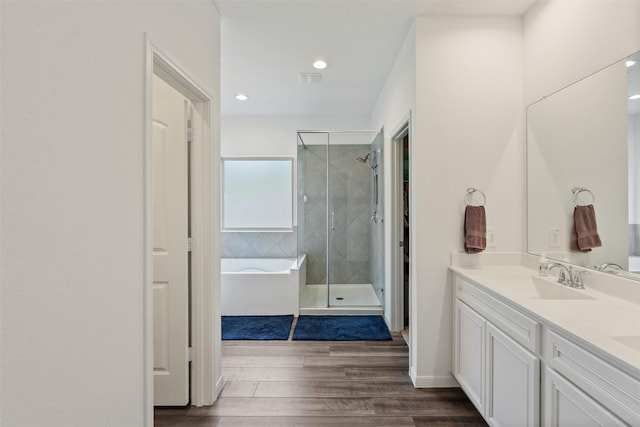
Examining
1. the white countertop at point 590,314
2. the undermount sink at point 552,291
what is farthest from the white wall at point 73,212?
the undermount sink at point 552,291

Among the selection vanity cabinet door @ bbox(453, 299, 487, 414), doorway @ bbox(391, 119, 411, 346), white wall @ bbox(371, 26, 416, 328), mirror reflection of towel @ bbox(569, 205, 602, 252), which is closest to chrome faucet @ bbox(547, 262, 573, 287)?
mirror reflection of towel @ bbox(569, 205, 602, 252)

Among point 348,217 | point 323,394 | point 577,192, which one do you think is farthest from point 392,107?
point 323,394

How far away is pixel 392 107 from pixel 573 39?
1498 mm

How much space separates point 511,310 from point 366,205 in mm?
2784

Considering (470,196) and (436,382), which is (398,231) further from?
(436,382)

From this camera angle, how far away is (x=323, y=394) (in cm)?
229

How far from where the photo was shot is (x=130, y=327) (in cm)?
128

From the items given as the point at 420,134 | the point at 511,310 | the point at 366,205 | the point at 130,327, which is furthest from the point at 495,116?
the point at 130,327

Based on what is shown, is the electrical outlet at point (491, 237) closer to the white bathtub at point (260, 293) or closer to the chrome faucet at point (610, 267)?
the chrome faucet at point (610, 267)

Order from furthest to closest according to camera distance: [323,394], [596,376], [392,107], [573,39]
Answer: [392,107]
[323,394]
[573,39]
[596,376]

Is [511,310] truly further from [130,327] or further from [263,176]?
Answer: [263,176]

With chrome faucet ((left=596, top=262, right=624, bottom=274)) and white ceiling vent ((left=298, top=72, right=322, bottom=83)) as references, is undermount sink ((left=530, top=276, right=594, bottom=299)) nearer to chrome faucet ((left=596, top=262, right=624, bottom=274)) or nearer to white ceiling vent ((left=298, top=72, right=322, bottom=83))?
chrome faucet ((left=596, top=262, right=624, bottom=274))

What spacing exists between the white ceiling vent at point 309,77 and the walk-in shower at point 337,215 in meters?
0.84

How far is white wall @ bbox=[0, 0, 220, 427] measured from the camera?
817 millimetres
